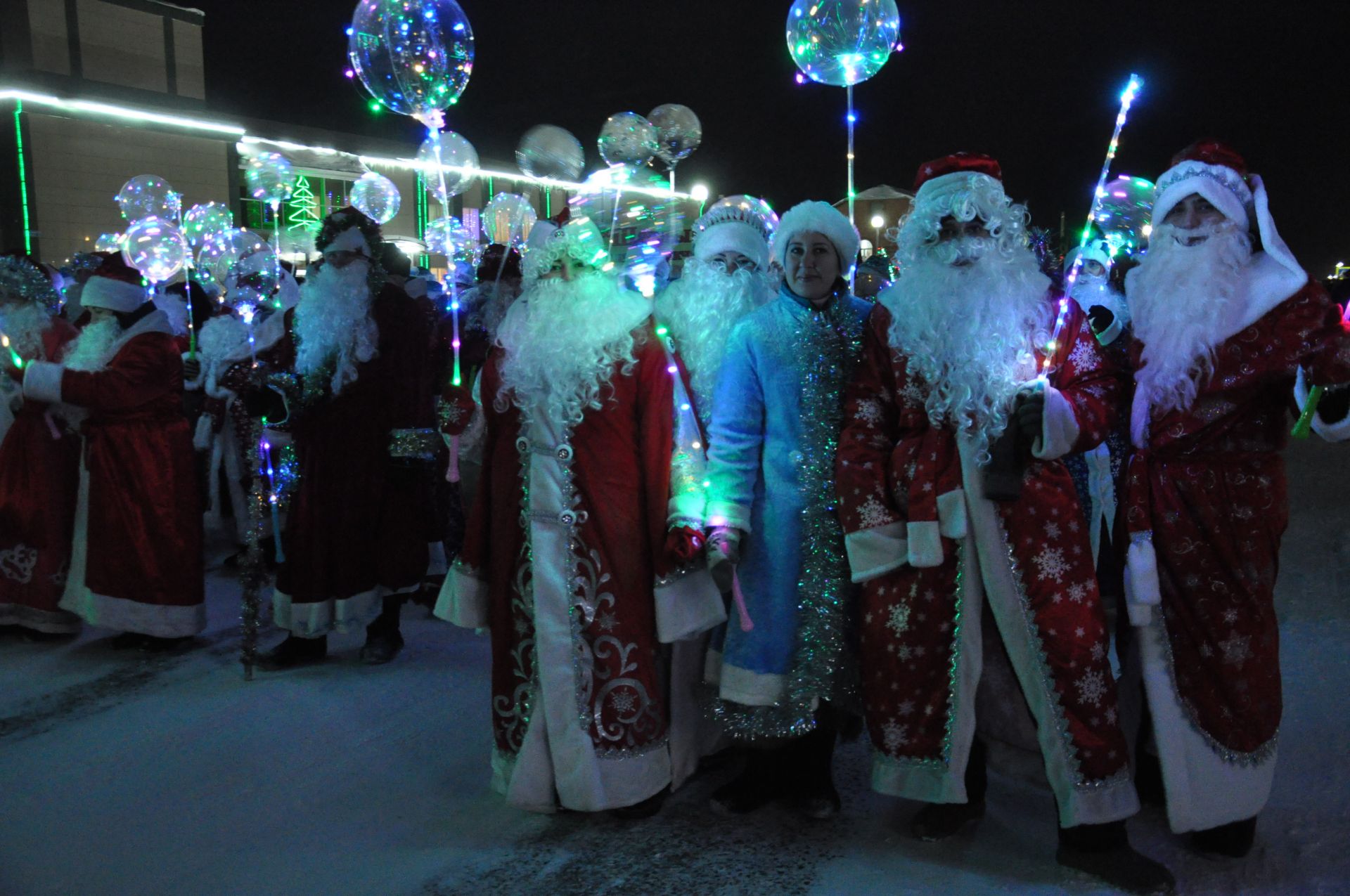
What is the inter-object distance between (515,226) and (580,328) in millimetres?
6869

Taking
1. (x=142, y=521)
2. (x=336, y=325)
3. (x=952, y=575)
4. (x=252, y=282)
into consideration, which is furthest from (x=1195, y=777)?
(x=252, y=282)

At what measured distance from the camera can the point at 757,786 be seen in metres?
3.37

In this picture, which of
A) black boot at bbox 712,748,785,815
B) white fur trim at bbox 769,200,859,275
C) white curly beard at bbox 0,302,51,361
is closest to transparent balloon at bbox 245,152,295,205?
white curly beard at bbox 0,302,51,361

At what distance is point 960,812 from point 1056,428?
1335 mm

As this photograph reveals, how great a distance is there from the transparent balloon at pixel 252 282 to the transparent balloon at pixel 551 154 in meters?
2.11

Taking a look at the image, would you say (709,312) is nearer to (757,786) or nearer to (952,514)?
(952,514)

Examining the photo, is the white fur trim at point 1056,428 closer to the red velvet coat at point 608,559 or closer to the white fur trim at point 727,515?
the white fur trim at point 727,515

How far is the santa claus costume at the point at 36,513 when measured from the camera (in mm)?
5512

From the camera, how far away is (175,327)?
26.2ft

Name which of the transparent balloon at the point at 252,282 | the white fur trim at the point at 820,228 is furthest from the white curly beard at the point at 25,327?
the white fur trim at the point at 820,228

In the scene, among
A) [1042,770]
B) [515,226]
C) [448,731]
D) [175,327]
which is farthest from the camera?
[515,226]

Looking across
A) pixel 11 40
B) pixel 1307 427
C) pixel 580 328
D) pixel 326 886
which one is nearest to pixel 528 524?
pixel 580 328

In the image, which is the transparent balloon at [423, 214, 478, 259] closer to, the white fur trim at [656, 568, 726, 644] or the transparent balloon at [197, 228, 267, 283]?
the transparent balloon at [197, 228, 267, 283]

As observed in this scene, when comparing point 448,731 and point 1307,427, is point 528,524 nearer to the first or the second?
point 448,731
